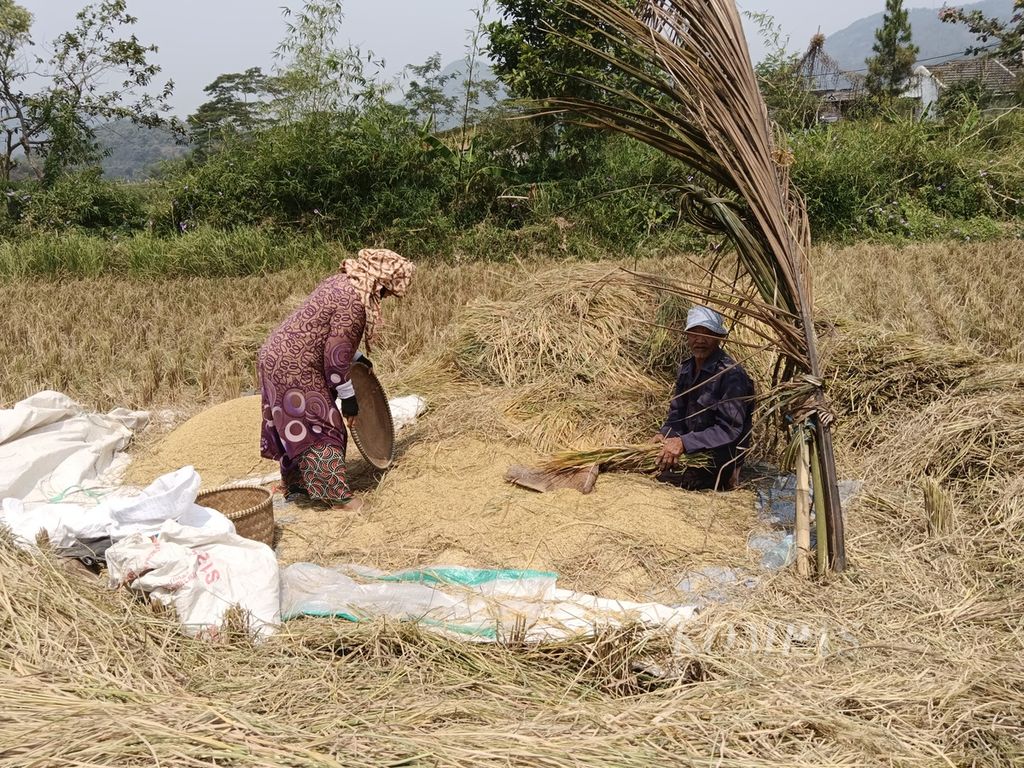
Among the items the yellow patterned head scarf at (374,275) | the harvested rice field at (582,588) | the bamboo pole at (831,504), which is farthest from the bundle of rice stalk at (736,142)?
the yellow patterned head scarf at (374,275)

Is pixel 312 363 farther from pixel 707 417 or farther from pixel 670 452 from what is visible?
pixel 707 417

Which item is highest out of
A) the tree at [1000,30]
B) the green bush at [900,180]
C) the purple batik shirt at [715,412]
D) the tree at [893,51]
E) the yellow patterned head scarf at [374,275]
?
the tree at [893,51]

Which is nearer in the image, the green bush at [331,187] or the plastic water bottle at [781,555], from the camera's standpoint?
the plastic water bottle at [781,555]

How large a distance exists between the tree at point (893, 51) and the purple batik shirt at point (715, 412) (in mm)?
34323

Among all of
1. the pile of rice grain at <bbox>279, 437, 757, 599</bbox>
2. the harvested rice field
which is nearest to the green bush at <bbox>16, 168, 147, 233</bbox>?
the harvested rice field

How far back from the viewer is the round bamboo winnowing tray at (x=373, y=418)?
400 centimetres

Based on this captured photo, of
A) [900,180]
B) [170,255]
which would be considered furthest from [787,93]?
[170,255]

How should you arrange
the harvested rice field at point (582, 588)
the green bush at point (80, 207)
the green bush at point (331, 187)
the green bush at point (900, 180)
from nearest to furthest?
the harvested rice field at point (582, 588) → the green bush at point (331, 187) → the green bush at point (80, 207) → the green bush at point (900, 180)

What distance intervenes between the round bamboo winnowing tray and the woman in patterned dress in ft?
0.54

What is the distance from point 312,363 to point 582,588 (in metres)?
1.61

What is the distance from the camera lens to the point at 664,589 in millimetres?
2973

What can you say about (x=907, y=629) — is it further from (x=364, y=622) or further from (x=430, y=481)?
(x=430, y=481)

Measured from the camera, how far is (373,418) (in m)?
4.11

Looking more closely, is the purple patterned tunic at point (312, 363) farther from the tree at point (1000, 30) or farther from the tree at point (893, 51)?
the tree at point (893, 51)
